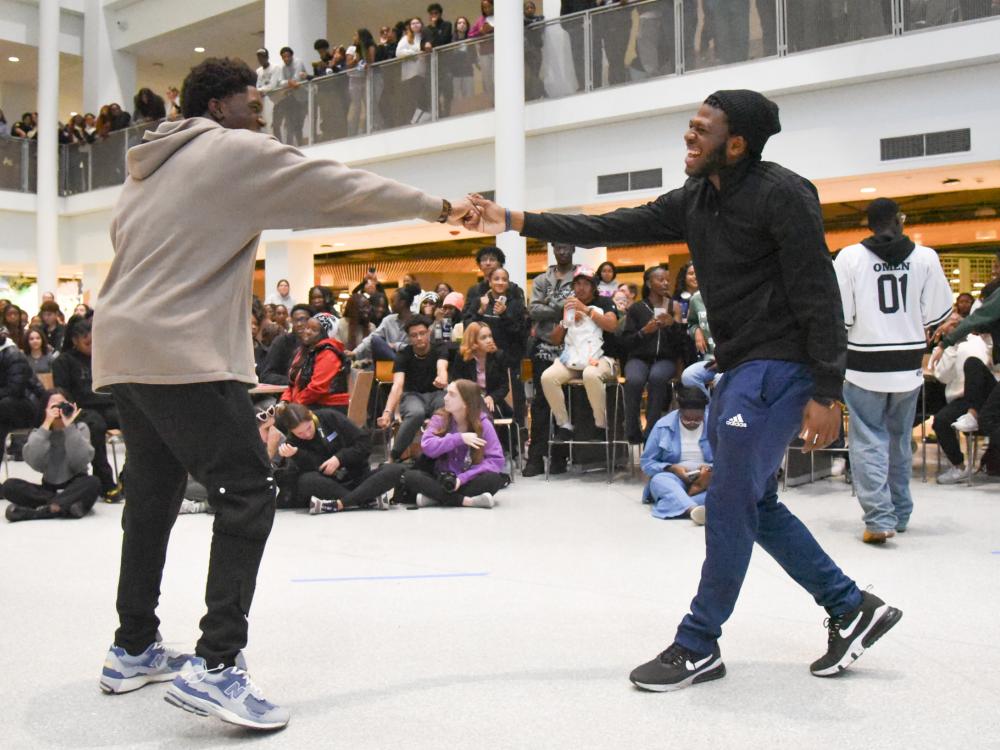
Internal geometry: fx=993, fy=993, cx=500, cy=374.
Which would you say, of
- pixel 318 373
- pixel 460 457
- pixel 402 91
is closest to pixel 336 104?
pixel 402 91

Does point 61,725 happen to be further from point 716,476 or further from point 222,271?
point 716,476

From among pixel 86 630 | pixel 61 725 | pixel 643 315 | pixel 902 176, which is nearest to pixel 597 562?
pixel 86 630

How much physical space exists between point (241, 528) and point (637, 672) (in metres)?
1.27

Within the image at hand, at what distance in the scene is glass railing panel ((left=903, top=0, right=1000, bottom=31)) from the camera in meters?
10.6

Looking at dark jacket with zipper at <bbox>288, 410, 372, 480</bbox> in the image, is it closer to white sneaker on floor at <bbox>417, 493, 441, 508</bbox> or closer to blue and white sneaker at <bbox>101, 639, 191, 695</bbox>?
white sneaker on floor at <bbox>417, 493, 441, 508</bbox>

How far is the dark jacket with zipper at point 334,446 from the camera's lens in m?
7.41

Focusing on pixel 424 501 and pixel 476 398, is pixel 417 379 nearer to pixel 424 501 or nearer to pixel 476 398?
pixel 476 398

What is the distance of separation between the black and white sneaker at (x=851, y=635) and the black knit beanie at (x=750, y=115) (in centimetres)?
153

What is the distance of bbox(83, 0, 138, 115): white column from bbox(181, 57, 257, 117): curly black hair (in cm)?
2066

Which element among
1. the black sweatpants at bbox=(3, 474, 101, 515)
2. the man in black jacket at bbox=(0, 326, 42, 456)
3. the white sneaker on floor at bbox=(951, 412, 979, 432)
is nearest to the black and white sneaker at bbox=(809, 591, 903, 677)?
the white sneaker on floor at bbox=(951, 412, 979, 432)

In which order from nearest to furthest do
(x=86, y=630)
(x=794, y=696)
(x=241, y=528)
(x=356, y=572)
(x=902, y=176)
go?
(x=241, y=528) < (x=794, y=696) < (x=86, y=630) < (x=356, y=572) < (x=902, y=176)

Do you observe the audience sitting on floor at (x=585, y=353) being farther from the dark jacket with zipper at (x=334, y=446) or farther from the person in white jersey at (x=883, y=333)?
the person in white jersey at (x=883, y=333)

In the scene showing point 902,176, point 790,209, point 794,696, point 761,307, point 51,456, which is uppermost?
point 902,176

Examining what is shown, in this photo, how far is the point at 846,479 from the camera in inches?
327
